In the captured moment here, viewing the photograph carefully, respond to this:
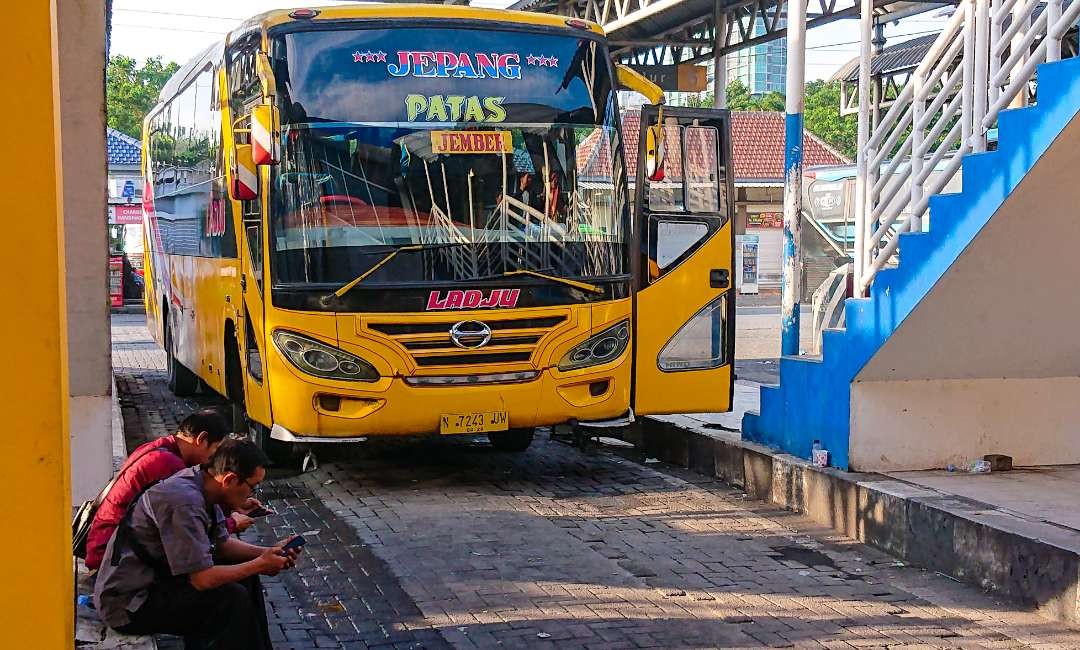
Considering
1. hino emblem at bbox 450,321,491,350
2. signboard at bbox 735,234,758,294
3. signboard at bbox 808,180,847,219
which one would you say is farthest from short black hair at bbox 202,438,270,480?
signboard at bbox 735,234,758,294

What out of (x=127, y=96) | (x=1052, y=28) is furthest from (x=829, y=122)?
(x=1052, y=28)

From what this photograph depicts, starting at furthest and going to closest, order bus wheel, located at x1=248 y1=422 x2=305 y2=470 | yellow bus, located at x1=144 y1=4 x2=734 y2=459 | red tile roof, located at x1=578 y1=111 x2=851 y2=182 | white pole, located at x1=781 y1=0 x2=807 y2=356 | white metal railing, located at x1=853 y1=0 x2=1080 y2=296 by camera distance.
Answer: red tile roof, located at x1=578 y1=111 x2=851 y2=182 < bus wheel, located at x1=248 y1=422 x2=305 y2=470 < white pole, located at x1=781 y1=0 x2=807 y2=356 < yellow bus, located at x1=144 y1=4 x2=734 y2=459 < white metal railing, located at x1=853 y1=0 x2=1080 y2=296

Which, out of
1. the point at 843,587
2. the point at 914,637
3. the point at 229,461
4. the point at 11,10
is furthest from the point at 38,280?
the point at 843,587

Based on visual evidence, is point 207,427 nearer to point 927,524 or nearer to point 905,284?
point 927,524

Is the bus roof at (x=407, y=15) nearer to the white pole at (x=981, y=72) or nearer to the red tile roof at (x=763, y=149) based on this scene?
the white pole at (x=981, y=72)

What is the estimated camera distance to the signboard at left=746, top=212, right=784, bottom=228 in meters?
45.9

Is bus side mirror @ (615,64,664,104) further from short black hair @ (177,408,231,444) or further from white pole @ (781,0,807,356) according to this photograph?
short black hair @ (177,408,231,444)

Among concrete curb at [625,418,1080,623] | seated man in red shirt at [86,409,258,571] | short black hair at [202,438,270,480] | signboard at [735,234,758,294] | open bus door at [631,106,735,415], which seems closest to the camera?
short black hair at [202,438,270,480]

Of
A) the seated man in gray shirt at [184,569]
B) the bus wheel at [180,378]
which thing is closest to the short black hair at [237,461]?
the seated man in gray shirt at [184,569]

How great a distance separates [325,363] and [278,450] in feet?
4.94

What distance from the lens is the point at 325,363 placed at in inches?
350

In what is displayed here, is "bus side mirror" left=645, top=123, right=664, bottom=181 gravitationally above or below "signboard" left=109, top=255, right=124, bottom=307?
above

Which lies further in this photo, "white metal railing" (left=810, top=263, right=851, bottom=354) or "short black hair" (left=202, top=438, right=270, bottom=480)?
"white metal railing" (left=810, top=263, right=851, bottom=354)

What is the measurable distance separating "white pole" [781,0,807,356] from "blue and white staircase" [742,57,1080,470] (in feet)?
1.51
